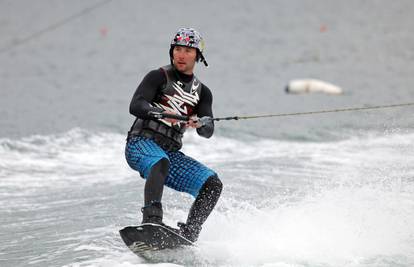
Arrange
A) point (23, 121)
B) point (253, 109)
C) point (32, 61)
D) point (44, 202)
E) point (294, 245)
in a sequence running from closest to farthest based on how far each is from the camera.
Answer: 1. point (294, 245)
2. point (44, 202)
3. point (23, 121)
4. point (253, 109)
5. point (32, 61)

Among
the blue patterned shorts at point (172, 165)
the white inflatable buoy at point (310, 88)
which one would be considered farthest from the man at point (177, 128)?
the white inflatable buoy at point (310, 88)

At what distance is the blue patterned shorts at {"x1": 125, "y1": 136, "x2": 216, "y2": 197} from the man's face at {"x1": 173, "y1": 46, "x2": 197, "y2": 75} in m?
0.54

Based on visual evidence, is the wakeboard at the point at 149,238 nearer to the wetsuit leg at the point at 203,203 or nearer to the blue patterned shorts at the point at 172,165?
the wetsuit leg at the point at 203,203

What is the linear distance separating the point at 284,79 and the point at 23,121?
946 cm

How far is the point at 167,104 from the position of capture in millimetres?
5496

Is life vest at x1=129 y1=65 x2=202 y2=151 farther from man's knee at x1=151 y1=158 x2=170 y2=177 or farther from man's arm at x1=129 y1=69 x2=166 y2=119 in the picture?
man's knee at x1=151 y1=158 x2=170 y2=177

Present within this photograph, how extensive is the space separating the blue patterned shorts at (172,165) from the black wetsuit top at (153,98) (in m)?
0.22

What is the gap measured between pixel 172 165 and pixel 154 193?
0.41 metres

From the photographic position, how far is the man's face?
17.8 feet

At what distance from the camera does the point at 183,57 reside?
17.8 feet

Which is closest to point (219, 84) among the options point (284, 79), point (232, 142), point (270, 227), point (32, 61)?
point (284, 79)

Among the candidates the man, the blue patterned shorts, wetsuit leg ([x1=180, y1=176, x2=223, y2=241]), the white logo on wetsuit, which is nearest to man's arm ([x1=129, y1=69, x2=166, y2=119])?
the man

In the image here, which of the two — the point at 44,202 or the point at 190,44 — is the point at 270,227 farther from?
the point at 44,202

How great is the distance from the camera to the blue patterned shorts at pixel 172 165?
5352 millimetres
